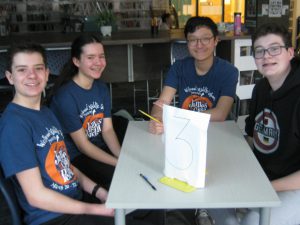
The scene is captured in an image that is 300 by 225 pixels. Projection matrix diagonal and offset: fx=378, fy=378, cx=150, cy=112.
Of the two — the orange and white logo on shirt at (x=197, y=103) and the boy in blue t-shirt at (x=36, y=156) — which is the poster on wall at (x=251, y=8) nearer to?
the orange and white logo on shirt at (x=197, y=103)

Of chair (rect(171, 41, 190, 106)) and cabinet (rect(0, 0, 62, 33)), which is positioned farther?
cabinet (rect(0, 0, 62, 33))

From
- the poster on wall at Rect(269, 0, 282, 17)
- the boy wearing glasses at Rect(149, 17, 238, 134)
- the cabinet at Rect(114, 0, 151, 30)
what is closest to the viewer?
the boy wearing glasses at Rect(149, 17, 238, 134)

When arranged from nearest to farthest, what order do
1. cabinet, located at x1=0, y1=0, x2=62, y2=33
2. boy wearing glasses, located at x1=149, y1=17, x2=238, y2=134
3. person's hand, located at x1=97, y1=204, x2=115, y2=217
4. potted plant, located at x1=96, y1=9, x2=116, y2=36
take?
person's hand, located at x1=97, y1=204, x2=115, y2=217
boy wearing glasses, located at x1=149, y1=17, x2=238, y2=134
potted plant, located at x1=96, y1=9, x2=116, y2=36
cabinet, located at x1=0, y1=0, x2=62, y2=33

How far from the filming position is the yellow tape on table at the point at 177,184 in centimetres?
115

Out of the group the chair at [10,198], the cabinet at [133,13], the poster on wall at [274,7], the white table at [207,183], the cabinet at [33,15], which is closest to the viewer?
the white table at [207,183]

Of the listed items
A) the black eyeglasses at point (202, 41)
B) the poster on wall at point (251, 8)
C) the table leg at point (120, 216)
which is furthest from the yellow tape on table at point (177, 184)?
the poster on wall at point (251, 8)

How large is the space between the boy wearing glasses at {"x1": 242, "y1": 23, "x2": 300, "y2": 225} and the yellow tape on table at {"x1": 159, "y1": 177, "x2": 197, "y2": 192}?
0.37m

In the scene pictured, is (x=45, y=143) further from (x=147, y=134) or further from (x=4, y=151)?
(x=147, y=134)

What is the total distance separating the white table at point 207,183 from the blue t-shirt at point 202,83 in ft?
2.03

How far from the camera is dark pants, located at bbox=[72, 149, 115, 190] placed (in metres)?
1.92

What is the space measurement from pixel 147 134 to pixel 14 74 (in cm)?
63

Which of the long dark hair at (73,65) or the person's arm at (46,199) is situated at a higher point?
the long dark hair at (73,65)

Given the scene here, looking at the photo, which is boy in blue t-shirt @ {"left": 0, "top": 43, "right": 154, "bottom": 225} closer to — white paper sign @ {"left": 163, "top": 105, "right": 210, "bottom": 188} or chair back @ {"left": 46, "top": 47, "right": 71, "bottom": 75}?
white paper sign @ {"left": 163, "top": 105, "right": 210, "bottom": 188}

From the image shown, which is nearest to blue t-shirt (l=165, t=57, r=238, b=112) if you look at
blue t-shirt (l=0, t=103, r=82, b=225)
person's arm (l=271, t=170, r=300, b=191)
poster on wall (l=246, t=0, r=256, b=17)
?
person's arm (l=271, t=170, r=300, b=191)
